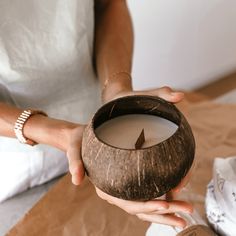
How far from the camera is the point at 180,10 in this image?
1.25 m

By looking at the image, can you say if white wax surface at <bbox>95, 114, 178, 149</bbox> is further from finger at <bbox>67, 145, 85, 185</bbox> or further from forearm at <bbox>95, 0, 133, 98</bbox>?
forearm at <bbox>95, 0, 133, 98</bbox>

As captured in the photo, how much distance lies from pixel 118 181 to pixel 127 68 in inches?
12.1

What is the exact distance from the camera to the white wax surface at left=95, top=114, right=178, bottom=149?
15.3 inches

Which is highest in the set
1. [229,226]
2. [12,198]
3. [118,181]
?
[118,181]

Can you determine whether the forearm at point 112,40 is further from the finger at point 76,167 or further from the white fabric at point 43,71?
the finger at point 76,167

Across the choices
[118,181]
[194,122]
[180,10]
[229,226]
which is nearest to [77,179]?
[118,181]

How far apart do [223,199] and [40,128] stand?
22cm

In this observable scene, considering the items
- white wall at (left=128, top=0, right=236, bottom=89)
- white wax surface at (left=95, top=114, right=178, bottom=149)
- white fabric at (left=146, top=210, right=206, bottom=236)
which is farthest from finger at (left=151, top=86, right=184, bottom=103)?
white wall at (left=128, top=0, right=236, bottom=89)

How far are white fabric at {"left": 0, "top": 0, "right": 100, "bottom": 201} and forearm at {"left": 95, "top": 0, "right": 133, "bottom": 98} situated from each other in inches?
1.0

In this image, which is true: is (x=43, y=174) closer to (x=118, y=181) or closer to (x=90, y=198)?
(x=90, y=198)

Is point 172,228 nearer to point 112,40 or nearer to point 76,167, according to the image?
point 76,167

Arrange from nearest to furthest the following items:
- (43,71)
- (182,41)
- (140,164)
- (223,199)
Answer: (140,164), (223,199), (43,71), (182,41)

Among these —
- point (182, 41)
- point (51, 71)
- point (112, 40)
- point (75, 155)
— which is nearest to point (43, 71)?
point (51, 71)

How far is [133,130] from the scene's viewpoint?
1.32ft
